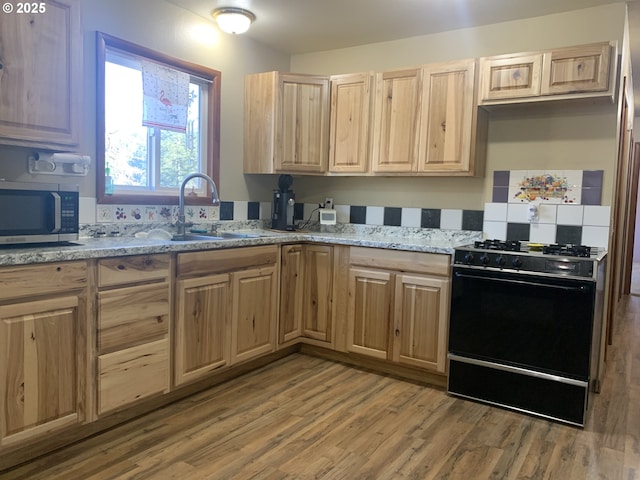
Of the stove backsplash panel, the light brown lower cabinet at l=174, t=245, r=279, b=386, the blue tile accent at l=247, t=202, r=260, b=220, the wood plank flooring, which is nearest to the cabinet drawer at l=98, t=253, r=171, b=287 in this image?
the light brown lower cabinet at l=174, t=245, r=279, b=386

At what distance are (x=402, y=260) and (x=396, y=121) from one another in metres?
1.02

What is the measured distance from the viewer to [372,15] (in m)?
3.17

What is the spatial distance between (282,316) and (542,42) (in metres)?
2.48

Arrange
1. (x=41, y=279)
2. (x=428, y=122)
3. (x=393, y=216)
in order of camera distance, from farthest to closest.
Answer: (x=393, y=216), (x=428, y=122), (x=41, y=279)

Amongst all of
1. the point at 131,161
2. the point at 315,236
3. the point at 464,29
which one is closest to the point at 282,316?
the point at 315,236

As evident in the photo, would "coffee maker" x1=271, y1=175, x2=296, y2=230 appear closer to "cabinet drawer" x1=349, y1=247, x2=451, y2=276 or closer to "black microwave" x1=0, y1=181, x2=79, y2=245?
"cabinet drawer" x1=349, y1=247, x2=451, y2=276

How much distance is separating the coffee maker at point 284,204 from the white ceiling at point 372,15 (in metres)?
1.09

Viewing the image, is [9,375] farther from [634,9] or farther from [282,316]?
[634,9]

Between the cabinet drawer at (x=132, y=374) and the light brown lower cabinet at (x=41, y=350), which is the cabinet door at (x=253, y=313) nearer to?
the cabinet drawer at (x=132, y=374)

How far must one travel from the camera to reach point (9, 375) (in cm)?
183

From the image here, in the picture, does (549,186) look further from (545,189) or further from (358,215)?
(358,215)

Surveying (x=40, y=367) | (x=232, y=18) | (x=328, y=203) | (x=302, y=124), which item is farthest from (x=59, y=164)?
(x=328, y=203)

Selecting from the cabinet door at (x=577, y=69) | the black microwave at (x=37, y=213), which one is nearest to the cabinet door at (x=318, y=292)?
→ the black microwave at (x=37, y=213)

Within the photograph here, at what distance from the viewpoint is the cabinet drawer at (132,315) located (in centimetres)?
214
